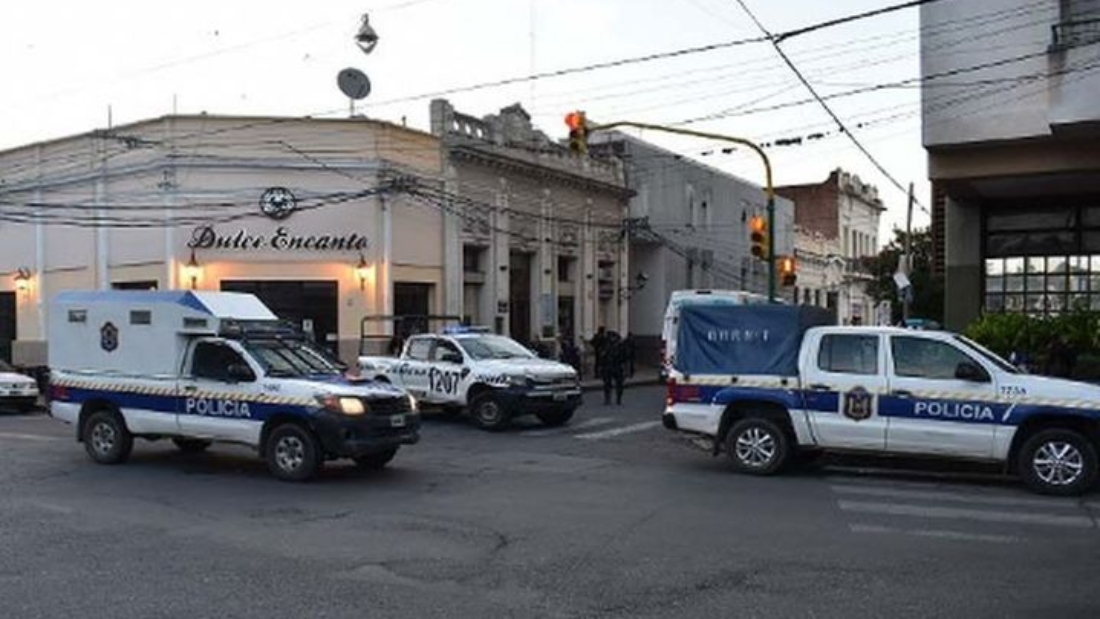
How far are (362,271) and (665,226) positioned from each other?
1968 cm

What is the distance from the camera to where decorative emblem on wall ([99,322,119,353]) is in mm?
14898

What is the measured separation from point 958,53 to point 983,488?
896cm

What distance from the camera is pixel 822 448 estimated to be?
13719mm

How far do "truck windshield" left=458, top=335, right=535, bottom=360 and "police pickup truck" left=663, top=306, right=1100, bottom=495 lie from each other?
22.6 feet

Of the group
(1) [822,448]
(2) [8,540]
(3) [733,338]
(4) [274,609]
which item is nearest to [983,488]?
(1) [822,448]

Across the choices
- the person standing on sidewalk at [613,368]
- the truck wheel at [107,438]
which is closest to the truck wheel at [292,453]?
the truck wheel at [107,438]

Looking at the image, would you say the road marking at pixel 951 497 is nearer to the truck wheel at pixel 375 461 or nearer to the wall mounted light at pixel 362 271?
the truck wheel at pixel 375 461

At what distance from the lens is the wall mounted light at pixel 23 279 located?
35156mm

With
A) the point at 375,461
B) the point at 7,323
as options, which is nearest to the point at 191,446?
the point at 375,461

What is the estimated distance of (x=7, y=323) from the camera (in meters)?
36.9

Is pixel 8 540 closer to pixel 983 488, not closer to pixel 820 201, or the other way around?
pixel 983 488

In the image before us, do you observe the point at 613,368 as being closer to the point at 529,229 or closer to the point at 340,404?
the point at 529,229

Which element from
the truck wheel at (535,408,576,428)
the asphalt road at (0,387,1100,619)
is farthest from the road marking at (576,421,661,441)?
the asphalt road at (0,387,1100,619)

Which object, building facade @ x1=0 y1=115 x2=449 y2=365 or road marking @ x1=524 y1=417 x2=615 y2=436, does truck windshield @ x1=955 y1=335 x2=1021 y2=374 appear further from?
building facade @ x1=0 y1=115 x2=449 y2=365
